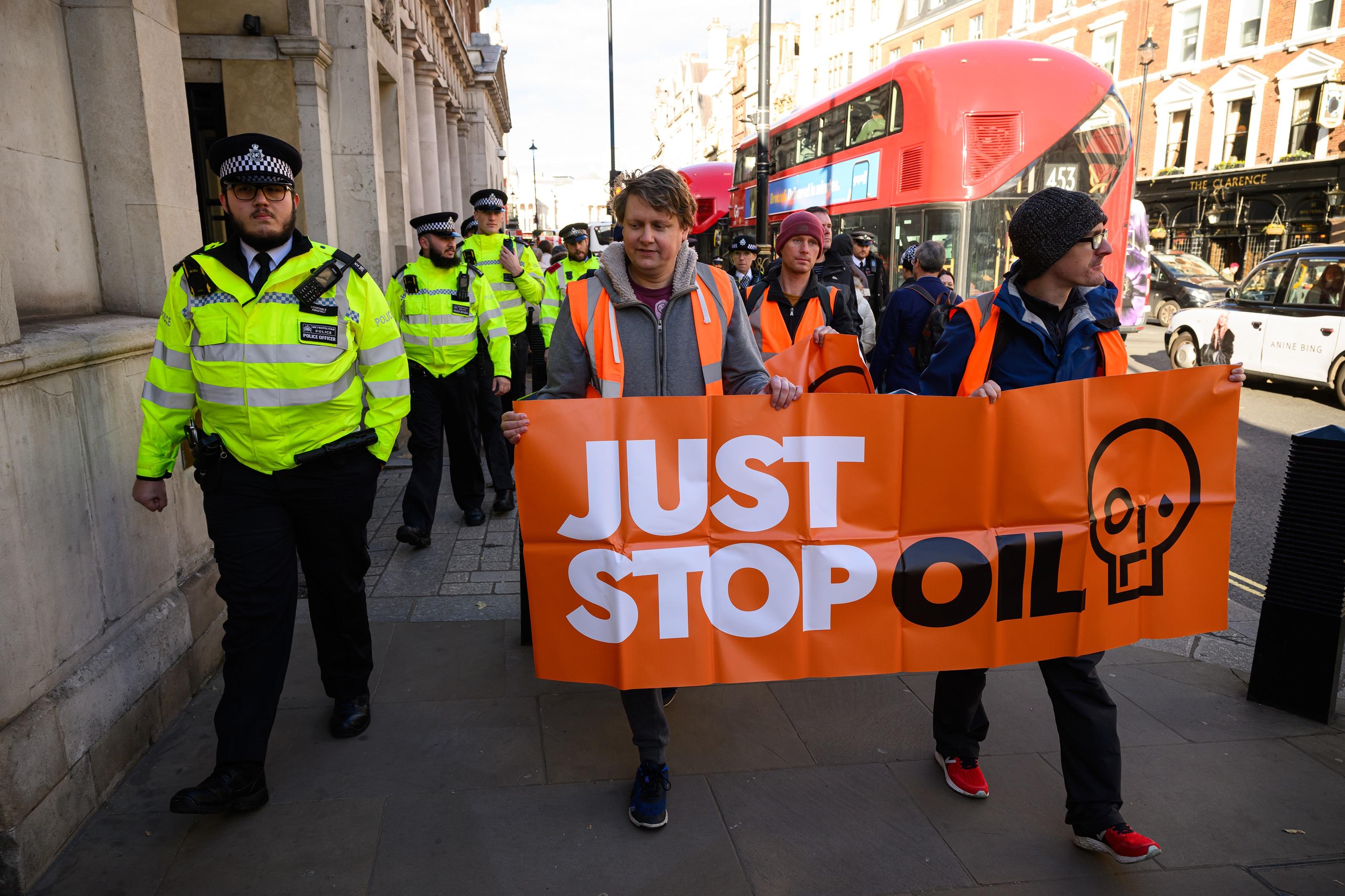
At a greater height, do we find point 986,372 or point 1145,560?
point 986,372

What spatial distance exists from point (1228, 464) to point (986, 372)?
91cm

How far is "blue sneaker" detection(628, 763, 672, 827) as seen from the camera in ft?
9.46

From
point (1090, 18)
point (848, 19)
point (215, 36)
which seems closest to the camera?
point (215, 36)

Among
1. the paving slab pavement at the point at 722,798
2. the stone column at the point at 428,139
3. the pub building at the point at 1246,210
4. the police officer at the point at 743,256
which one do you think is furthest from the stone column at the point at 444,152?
the pub building at the point at 1246,210

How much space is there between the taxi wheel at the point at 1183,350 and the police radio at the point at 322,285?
45.9ft

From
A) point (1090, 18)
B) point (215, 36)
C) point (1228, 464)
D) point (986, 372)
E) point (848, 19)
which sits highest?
point (848, 19)

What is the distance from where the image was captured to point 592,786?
3.15 meters

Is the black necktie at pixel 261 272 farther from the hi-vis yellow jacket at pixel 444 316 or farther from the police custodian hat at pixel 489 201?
the police custodian hat at pixel 489 201

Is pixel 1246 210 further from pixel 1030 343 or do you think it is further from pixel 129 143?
pixel 129 143

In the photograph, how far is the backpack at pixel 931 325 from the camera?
19.1 feet

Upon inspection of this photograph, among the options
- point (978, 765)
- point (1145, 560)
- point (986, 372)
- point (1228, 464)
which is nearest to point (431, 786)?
point (978, 765)

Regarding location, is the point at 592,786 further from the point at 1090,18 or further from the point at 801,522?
the point at 1090,18

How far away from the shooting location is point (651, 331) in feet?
9.91

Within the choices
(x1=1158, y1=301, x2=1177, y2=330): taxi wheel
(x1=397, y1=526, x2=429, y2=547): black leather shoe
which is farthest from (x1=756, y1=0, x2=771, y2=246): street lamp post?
(x1=1158, y1=301, x2=1177, y2=330): taxi wheel
